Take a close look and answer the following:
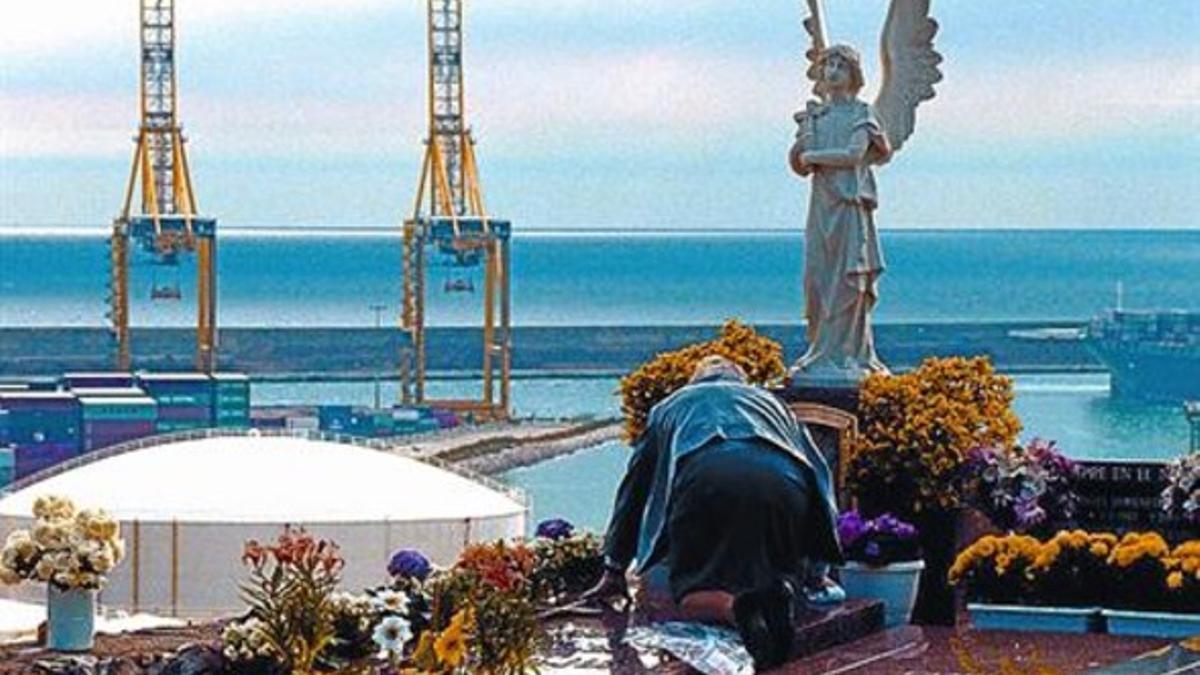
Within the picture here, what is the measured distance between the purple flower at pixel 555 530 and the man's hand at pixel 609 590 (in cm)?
75

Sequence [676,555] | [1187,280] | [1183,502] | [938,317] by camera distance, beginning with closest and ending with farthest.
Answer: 1. [676,555]
2. [1183,502]
3. [938,317]
4. [1187,280]

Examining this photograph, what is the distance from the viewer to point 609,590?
14.5 m

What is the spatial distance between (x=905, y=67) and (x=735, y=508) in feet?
13.5

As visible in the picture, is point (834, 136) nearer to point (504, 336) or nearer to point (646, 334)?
point (504, 336)

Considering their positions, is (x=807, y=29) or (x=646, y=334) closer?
(x=807, y=29)

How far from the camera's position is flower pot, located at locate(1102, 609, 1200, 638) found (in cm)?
1404

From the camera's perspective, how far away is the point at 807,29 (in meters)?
16.4

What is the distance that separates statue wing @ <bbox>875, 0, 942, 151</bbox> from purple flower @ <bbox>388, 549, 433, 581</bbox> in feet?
11.2

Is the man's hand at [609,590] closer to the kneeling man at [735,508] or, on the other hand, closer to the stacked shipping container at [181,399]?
the kneeling man at [735,508]

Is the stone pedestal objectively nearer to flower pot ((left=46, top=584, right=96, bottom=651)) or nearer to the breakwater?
flower pot ((left=46, top=584, right=96, bottom=651))

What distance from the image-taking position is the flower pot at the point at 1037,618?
563 inches

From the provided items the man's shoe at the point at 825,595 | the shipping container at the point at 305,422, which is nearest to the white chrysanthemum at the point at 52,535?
the man's shoe at the point at 825,595

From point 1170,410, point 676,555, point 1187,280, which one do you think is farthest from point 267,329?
point 676,555

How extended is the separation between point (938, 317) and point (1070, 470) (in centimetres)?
13875
